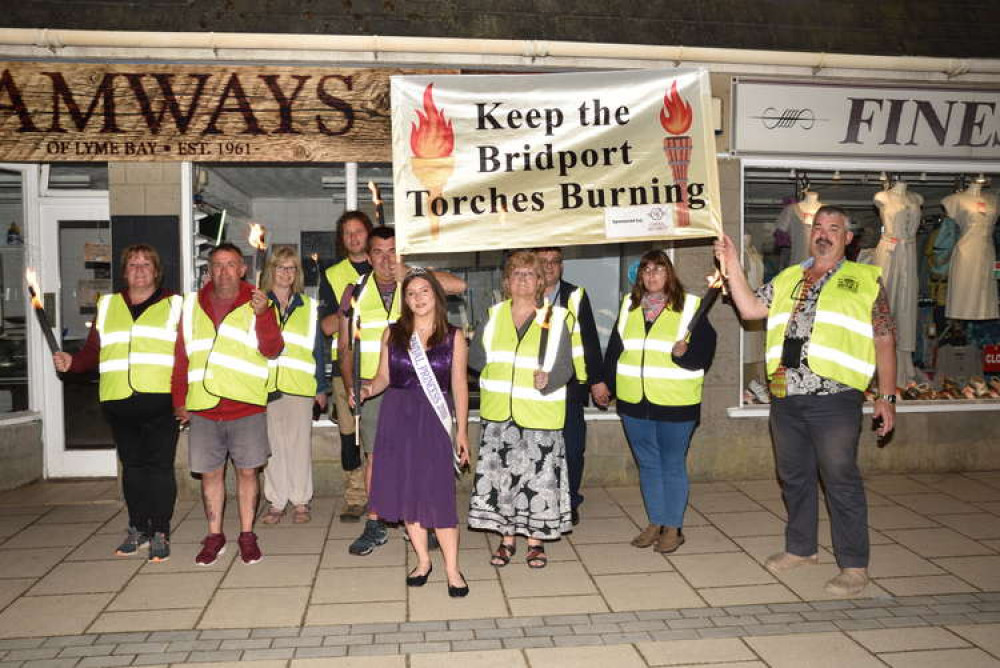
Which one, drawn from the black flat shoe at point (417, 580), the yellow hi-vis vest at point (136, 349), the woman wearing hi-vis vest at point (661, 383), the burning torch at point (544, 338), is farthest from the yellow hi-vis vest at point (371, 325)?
the woman wearing hi-vis vest at point (661, 383)

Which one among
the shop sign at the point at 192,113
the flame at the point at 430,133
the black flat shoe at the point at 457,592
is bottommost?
the black flat shoe at the point at 457,592

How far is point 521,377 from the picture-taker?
5.18 meters

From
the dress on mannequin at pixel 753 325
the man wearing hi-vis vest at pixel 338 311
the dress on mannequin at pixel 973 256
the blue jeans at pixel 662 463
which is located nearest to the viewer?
the blue jeans at pixel 662 463

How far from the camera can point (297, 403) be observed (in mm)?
6312

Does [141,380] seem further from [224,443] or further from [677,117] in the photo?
[677,117]

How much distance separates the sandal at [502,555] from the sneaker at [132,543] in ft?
7.74

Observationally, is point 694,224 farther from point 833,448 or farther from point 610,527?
point 610,527

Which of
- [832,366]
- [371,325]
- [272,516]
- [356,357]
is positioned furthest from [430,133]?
[272,516]

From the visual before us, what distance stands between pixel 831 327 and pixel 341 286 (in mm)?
3361

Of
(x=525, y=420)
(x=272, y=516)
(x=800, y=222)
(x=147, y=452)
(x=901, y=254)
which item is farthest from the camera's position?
(x=901, y=254)

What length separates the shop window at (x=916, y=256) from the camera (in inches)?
306

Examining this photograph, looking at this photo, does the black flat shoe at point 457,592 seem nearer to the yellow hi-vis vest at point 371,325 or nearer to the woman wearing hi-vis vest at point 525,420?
the woman wearing hi-vis vest at point 525,420

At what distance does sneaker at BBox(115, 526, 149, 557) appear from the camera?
560cm

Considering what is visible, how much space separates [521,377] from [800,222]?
3808 mm
